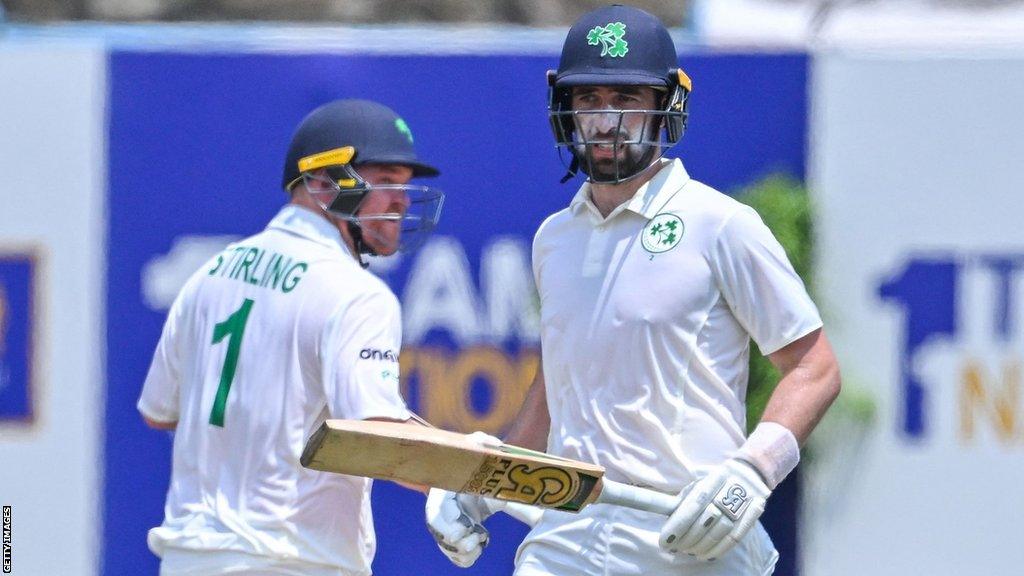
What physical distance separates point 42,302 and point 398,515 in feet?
4.69

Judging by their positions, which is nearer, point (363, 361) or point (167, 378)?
point (363, 361)

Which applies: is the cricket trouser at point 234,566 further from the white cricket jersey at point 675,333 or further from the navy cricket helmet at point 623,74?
the navy cricket helmet at point 623,74

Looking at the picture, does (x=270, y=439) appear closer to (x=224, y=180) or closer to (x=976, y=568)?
(x=224, y=180)

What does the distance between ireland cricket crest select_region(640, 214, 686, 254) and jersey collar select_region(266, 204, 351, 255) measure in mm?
978

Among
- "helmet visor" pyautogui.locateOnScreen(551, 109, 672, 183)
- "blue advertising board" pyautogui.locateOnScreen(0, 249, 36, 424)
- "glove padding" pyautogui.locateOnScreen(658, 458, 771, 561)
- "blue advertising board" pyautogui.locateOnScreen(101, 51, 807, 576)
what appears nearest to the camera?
"glove padding" pyautogui.locateOnScreen(658, 458, 771, 561)

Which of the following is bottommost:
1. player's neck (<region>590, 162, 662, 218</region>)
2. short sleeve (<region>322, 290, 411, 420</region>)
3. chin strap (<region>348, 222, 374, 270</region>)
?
short sleeve (<region>322, 290, 411, 420</region>)

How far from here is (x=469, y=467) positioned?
3.47 metres

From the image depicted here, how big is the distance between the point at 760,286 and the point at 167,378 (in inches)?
63.3

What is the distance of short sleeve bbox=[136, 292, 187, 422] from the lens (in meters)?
4.44

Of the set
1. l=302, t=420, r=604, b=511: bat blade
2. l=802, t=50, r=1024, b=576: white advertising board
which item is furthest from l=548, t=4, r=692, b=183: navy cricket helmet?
l=802, t=50, r=1024, b=576: white advertising board

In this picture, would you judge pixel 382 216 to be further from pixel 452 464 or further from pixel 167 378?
pixel 452 464

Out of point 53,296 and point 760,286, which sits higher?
point 760,286

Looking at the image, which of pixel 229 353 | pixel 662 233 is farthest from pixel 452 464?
pixel 229 353

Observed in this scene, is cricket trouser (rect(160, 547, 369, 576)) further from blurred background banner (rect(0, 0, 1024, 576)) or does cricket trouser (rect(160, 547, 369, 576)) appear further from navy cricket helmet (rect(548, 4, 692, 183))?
blurred background banner (rect(0, 0, 1024, 576))
